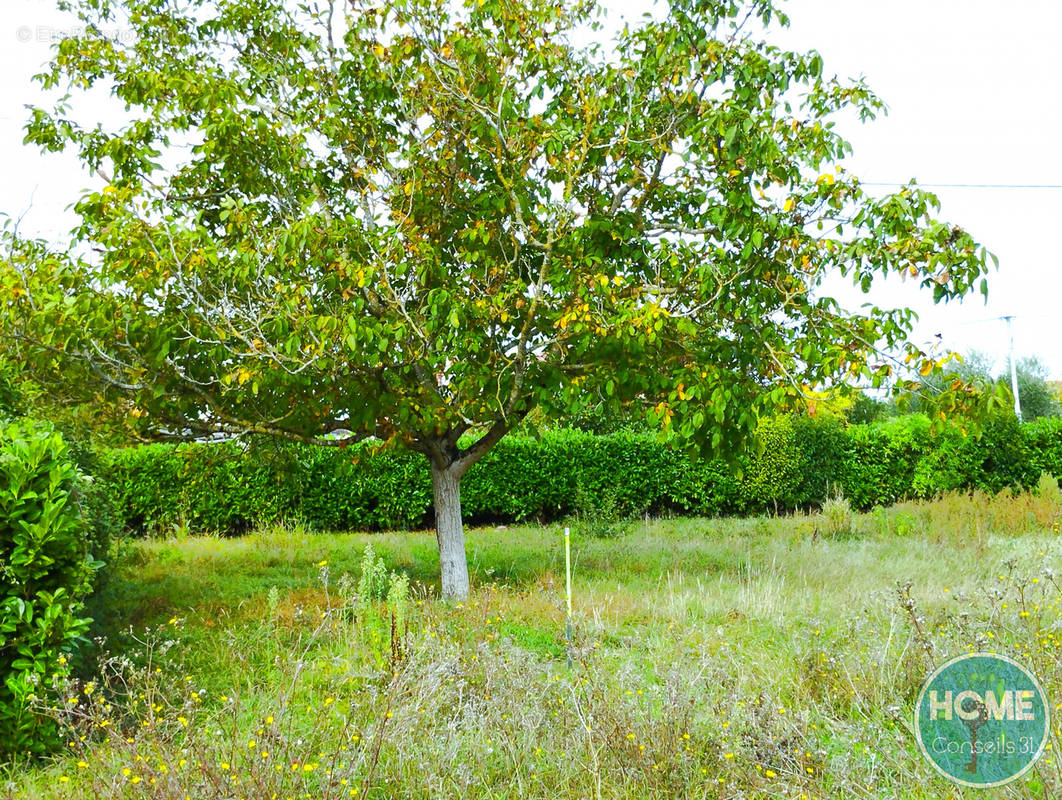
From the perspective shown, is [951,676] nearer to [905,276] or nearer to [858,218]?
[905,276]

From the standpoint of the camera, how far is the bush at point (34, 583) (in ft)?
12.5

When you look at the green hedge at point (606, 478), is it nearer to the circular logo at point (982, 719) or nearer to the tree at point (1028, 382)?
the tree at point (1028, 382)

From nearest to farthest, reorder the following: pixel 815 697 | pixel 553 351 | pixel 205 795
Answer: pixel 205 795, pixel 815 697, pixel 553 351

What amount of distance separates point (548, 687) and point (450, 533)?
11.0 ft

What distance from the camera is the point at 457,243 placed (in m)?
6.83

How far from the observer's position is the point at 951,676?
13.1 ft

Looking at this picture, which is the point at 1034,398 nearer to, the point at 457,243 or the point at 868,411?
the point at 868,411

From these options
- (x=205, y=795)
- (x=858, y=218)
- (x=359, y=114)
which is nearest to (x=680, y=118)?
(x=858, y=218)

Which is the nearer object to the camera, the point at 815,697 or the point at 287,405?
the point at 815,697

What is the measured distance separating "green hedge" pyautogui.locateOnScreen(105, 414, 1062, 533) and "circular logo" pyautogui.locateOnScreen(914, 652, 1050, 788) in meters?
7.18

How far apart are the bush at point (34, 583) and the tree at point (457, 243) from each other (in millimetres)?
1589

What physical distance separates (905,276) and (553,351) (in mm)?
2486

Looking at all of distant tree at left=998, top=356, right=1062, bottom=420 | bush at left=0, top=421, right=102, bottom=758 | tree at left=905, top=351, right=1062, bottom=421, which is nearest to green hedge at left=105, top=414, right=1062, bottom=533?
tree at left=905, top=351, right=1062, bottom=421

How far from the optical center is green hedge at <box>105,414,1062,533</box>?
12602mm
